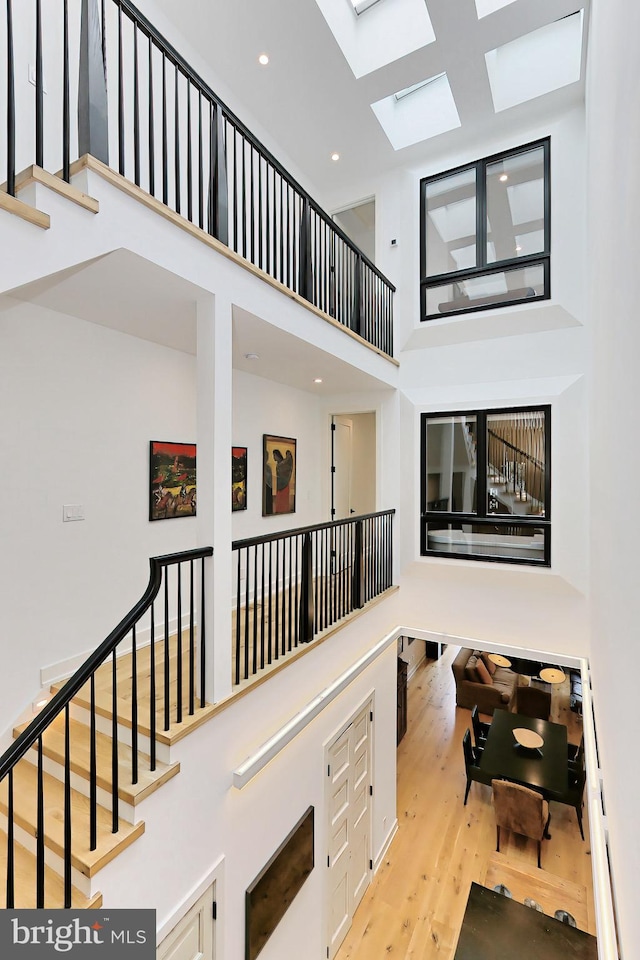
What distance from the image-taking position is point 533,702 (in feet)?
26.5

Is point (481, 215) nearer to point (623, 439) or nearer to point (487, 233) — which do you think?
point (487, 233)

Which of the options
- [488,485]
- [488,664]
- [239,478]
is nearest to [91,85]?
[239,478]

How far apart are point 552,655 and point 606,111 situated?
15.0ft

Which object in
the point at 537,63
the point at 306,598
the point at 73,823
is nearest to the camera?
the point at 73,823

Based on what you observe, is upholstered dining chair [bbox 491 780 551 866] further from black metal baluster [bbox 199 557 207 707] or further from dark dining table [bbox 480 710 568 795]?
black metal baluster [bbox 199 557 207 707]

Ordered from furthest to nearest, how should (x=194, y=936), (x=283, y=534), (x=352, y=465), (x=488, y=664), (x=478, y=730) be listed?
(x=488, y=664), (x=352, y=465), (x=478, y=730), (x=283, y=534), (x=194, y=936)

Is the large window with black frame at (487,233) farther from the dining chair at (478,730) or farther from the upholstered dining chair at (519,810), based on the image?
the dining chair at (478,730)

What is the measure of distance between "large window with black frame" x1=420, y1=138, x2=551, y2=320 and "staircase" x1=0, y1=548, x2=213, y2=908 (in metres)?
4.39

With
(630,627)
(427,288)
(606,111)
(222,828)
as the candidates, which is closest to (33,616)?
(222,828)

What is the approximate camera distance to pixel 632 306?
1.39 metres

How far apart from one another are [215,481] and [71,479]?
1.30 metres

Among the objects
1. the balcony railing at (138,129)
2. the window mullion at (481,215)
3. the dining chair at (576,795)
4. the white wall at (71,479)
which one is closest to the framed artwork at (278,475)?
the white wall at (71,479)

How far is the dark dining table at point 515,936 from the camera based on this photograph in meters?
3.48

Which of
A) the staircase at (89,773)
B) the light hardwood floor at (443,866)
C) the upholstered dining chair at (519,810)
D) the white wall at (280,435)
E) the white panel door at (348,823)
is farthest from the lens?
the upholstered dining chair at (519,810)
